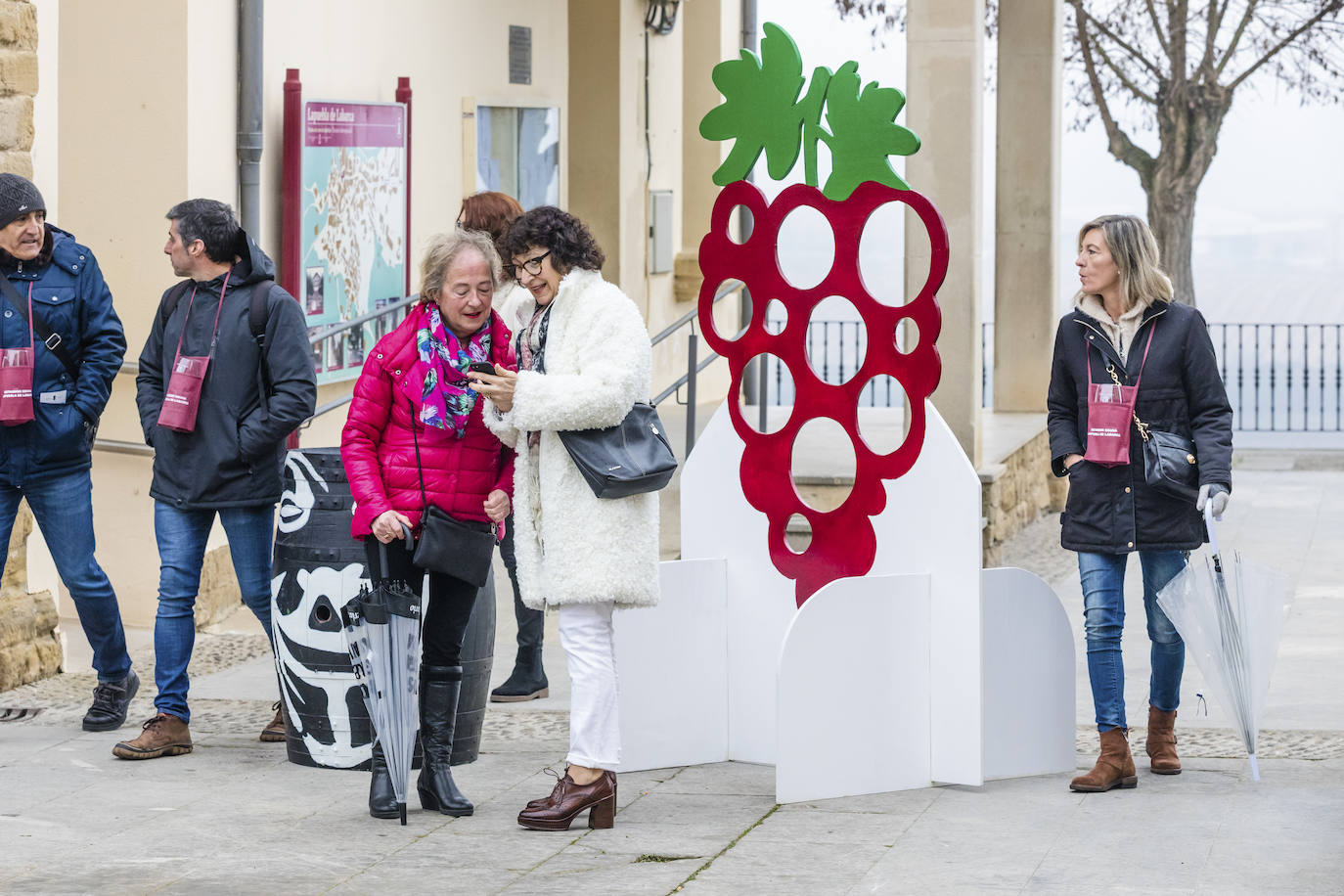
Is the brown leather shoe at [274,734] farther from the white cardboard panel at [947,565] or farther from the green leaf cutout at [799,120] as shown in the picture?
the green leaf cutout at [799,120]

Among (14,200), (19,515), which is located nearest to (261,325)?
(14,200)

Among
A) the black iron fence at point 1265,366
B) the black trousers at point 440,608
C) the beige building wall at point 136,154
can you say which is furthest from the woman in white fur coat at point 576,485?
the black iron fence at point 1265,366

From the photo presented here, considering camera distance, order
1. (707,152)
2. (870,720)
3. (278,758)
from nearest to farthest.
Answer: (870,720)
(278,758)
(707,152)

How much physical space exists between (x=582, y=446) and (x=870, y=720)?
1222mm

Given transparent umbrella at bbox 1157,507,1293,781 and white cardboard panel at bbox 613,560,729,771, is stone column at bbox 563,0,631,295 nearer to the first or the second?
white cardboard panel at bbox 613,560,729,771

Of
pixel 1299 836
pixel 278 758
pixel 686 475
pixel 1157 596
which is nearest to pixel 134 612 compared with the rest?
pixel 278 758

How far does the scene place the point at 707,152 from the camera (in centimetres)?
1708

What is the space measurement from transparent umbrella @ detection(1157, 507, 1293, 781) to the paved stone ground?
0.29 meters

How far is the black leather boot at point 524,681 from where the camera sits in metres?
7.23

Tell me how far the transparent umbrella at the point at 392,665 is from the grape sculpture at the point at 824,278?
128cm

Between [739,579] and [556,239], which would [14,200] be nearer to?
[556,239]

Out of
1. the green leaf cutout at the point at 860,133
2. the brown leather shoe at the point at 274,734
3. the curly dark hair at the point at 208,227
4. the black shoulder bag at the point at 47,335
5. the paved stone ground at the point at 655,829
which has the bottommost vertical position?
the paved stone ground at the point at 655,829

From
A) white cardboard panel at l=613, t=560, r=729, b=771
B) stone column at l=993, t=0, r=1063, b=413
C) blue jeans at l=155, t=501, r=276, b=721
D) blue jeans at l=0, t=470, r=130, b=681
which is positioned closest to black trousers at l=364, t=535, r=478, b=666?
white cardboard panel at l=613, t=560, r=729, b=771

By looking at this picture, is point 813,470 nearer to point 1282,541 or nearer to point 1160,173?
point 1282,541
